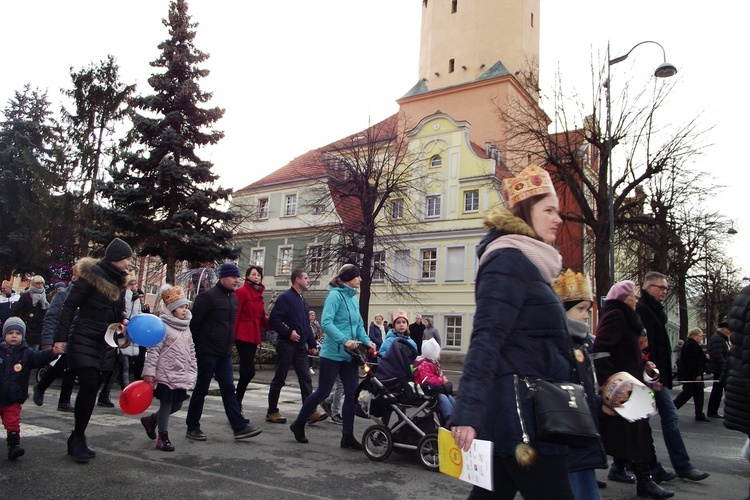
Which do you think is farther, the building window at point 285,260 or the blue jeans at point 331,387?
the building window at point 285,260

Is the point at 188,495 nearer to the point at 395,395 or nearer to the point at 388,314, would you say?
the point at 395,395

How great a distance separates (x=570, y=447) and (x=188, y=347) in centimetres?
507

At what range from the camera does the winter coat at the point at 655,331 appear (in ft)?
21.8

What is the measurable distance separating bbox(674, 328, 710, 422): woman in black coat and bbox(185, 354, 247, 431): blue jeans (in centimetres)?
991

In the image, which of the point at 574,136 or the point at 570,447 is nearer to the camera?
the point at 570,447

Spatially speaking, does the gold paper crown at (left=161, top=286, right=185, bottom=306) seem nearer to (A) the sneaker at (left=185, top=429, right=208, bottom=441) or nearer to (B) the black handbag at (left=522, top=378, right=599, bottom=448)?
(A) the sneaker at (left=185, top=429, right=208, bottom=441)

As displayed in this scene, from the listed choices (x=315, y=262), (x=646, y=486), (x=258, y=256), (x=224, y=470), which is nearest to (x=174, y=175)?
(x=315, y=262)

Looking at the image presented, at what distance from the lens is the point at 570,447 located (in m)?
2.71

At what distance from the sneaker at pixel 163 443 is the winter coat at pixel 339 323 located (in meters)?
1.94

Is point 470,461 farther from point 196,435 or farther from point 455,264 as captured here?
point 455,264

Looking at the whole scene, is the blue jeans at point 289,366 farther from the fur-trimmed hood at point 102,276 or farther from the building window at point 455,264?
the building window at point 455,264

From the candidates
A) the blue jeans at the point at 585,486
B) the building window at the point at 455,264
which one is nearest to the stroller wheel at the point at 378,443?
the blue jeans at the point at 585,486

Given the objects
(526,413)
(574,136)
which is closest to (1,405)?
(526,413)

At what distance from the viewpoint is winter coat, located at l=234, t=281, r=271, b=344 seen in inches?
334
